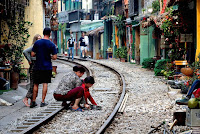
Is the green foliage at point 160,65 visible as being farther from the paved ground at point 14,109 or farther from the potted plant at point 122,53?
the potted plant at point 122,53

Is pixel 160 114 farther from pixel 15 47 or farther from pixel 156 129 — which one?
pixel 15 47

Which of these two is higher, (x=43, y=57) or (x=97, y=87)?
(x=43, y=57)

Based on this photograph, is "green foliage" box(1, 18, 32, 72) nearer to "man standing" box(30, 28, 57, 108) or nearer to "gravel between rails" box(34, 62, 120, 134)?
"gravel between rails" box(34, 62, 120, 134)

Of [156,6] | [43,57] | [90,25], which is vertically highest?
[156,6]

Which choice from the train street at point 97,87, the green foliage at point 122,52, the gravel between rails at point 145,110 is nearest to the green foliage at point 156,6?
the train street at point 97,87

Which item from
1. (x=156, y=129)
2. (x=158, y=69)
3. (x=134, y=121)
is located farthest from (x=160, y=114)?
(x=158, y=69)

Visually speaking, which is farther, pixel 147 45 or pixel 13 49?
pixel 147 45

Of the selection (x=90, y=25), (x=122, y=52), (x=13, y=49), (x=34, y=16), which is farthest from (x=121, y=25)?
(x=13, y=49)

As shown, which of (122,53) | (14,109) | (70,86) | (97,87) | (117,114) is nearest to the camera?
(117,114)

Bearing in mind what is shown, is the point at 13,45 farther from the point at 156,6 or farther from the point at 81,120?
the point at 156,6

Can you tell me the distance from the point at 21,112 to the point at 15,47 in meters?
4.67

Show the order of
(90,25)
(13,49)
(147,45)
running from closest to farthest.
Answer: (13,49) < (147,45) < (90,25)

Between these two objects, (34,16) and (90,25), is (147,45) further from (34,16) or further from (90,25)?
(90,25)

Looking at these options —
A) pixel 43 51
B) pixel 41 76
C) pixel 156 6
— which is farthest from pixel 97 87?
pixel 156 6
